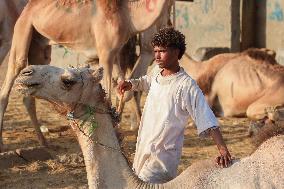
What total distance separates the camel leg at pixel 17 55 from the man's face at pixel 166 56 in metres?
4.33

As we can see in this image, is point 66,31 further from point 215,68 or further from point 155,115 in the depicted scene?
point 155,115

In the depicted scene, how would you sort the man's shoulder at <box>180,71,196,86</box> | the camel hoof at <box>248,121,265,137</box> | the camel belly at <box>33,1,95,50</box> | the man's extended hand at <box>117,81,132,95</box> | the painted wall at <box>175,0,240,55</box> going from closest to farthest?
the man's shoulder at <box>180,71,196,86</box> < the man's extended hand at <box>117,81,132,95</box> < the camel belly at <box>33,1,95,50</box> < the camel hoof at <box>248,121,265,137</box> < the painted wall at <box>175,0,240,55</box>

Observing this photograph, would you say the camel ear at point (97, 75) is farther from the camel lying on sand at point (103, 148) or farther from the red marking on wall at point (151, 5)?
the red marking on wall at point (151, 5)

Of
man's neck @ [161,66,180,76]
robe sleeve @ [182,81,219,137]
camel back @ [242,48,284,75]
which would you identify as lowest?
camel back @ [242,48,284,75]

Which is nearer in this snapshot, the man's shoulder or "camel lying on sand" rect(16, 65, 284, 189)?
"camel lying on sand" rect(16, 65, 284, 189)

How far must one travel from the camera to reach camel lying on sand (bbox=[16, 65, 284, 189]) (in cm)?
374

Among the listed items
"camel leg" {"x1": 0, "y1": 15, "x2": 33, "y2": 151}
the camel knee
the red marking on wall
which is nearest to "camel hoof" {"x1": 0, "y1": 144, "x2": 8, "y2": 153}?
"camel leg" {"x1": 0, "y1": 15, "x2": 33, "y2": 151}

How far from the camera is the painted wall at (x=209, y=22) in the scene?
1275 cm

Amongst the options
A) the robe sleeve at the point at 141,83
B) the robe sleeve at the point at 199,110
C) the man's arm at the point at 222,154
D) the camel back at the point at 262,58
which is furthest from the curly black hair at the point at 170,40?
the camel back at the point at 262,58

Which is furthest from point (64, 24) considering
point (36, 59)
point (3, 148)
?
point (3, 148)

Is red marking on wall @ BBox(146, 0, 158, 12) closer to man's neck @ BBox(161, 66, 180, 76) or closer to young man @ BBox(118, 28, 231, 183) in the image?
young man @ BBox(118, 28, 231, 183)

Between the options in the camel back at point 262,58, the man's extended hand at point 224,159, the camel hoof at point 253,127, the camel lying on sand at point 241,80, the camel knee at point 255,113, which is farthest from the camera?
the camel back at point 262,58

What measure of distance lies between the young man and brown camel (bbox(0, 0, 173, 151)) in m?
3.55

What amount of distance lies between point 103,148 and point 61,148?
456 cm
